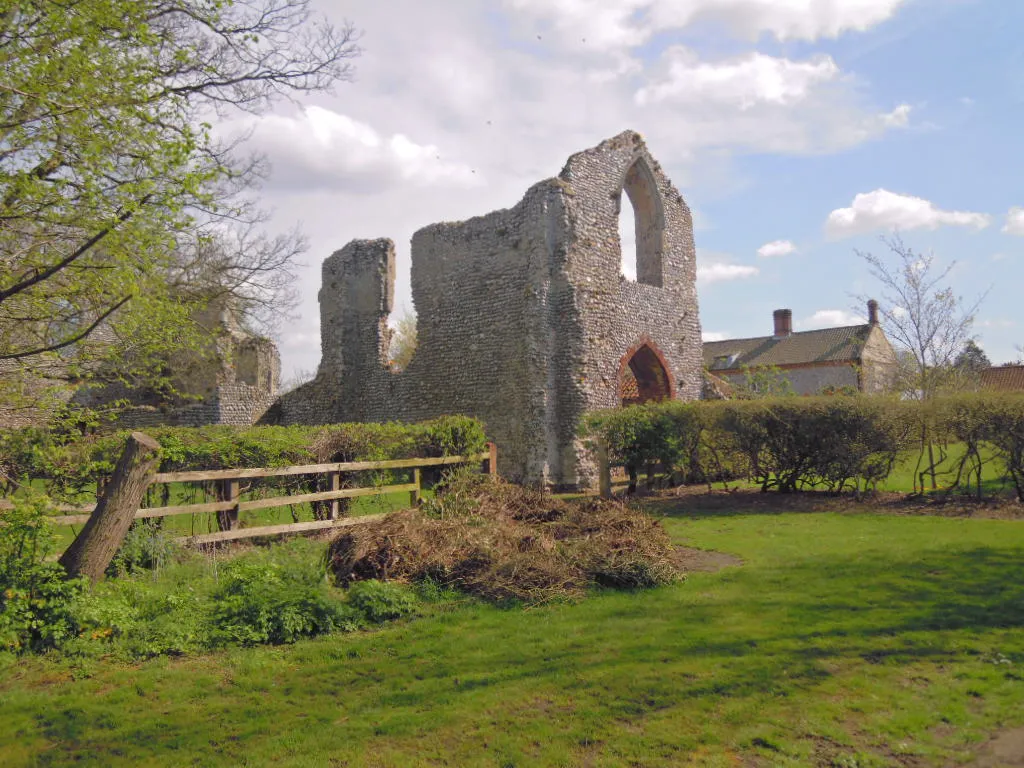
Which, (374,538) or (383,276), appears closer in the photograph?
(374,538)

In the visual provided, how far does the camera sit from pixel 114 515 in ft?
20.8

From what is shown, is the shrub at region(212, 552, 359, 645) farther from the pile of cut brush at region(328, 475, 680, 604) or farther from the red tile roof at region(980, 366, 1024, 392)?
the red tile roof at region(980, 366, 1024, 392)

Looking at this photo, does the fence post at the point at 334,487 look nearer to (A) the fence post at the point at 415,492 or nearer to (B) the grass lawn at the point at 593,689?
(A) the fence post at the point at 415,492

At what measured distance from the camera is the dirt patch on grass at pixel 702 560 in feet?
26.7

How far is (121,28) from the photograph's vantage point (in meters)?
6.98

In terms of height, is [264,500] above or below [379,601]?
above

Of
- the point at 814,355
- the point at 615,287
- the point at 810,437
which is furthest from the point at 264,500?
the point at 814,355

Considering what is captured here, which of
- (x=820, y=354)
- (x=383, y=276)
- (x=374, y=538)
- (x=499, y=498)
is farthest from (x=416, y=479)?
(x=820, y=354)

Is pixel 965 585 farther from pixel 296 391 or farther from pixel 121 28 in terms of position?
pixel 296 391

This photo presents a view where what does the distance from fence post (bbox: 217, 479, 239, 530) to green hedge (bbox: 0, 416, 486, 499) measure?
0.29m

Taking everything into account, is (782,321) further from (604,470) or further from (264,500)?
(264,500)

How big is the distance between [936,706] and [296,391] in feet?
67.1

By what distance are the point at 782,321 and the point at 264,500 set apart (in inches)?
1802

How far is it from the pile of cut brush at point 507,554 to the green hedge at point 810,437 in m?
5.39
